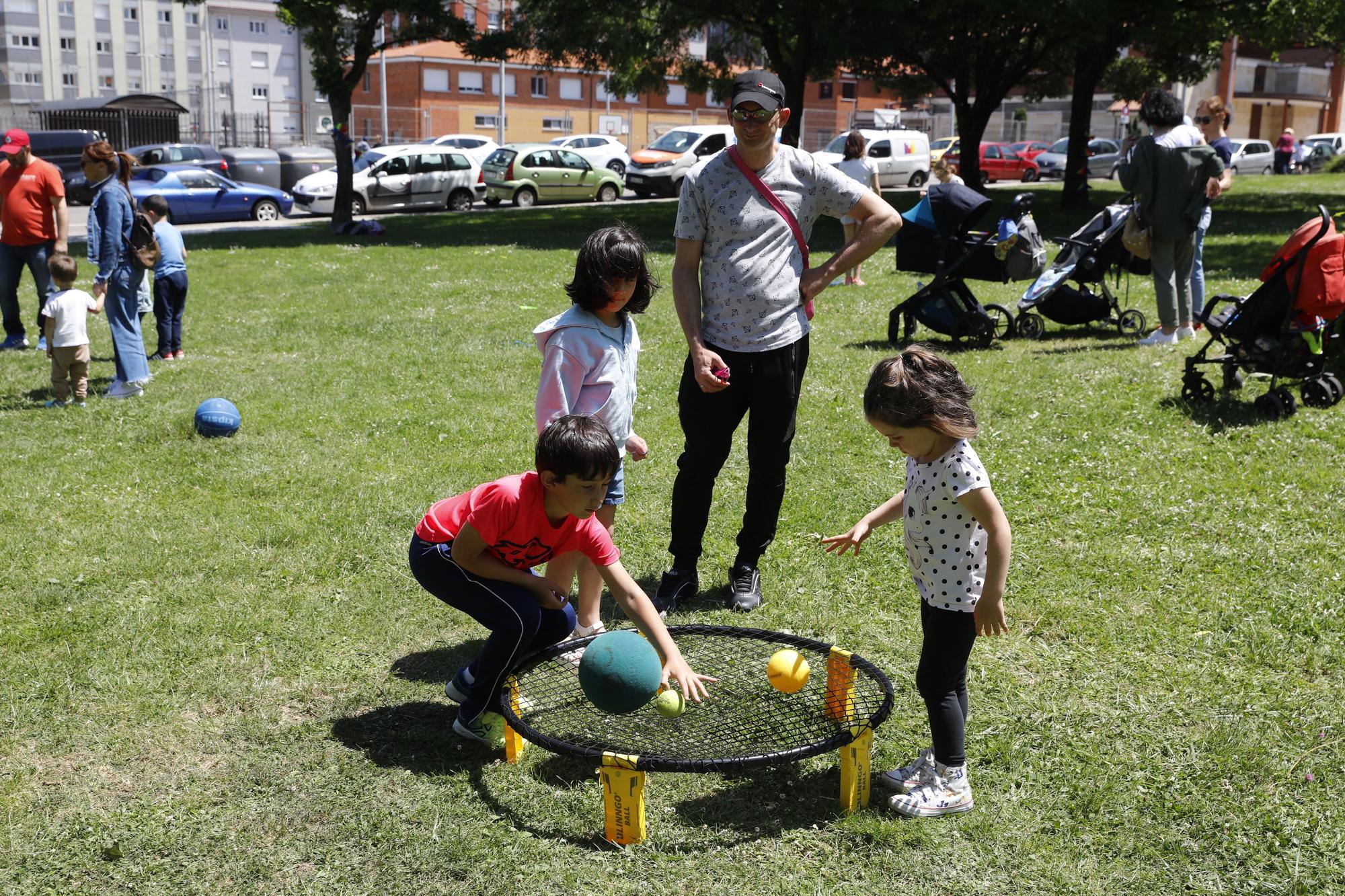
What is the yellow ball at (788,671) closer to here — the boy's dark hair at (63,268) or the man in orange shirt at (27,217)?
the boy's dark hair at (63,268)

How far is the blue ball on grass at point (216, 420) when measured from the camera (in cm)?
790

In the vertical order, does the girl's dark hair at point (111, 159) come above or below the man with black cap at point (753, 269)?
above

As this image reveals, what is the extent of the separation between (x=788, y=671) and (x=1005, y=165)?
126 feet

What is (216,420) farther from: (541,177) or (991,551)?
(541,177)

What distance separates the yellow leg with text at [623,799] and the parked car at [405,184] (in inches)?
1016

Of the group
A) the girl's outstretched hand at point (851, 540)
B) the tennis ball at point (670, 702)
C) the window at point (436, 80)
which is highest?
the window at point (436, 80)

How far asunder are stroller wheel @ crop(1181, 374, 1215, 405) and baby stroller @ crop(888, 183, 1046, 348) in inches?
92.2

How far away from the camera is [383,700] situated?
442 centimetres

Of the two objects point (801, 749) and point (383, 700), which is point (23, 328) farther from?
point (801, 749)

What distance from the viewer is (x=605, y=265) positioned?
4.18 metres

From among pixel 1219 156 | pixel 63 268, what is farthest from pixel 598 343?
pixel 1219 156

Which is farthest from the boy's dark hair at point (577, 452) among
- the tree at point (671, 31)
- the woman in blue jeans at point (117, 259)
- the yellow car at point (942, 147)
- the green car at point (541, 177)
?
the yellow car at point (942, 147)

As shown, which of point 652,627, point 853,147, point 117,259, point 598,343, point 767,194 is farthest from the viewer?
point 853,147

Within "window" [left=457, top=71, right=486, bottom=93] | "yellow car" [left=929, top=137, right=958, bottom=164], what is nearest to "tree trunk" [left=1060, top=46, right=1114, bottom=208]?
"yellow car" [left=929, top=137, right=958, bottom=164]
